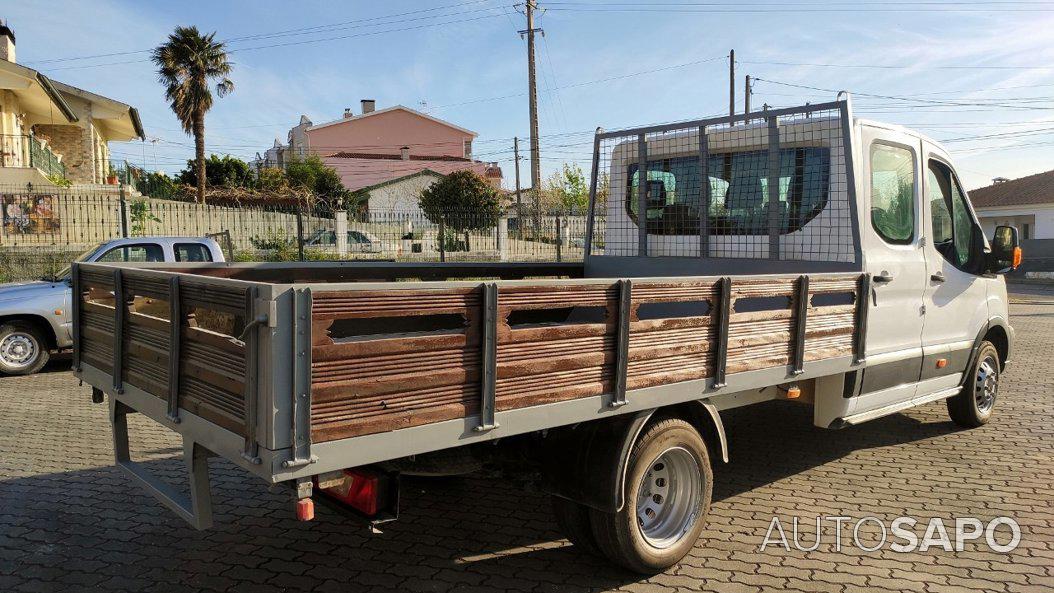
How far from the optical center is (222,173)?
48844 millimetres

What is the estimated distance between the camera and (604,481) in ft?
11.5

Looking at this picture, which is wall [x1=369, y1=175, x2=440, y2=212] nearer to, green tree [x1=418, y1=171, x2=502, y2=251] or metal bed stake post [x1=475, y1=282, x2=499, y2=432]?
green tree [x1=418, y1=171, x2=502, y2=251]

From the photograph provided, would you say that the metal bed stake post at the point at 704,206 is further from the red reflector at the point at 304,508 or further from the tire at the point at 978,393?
the red reflector at the point at 304,508

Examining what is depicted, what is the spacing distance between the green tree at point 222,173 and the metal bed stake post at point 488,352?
48.0 m

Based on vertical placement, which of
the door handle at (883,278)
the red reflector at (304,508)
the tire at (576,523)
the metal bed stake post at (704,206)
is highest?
the metal bed stake post at (704,206)

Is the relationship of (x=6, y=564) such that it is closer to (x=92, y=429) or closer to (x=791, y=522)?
(x=92, y=429)

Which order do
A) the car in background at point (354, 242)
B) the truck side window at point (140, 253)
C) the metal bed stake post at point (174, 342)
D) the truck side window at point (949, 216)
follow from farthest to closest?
the car in background at point (354, 242)
the truck side window at point (140, 253)
the truck side window at point (949, 216)
the metal bed stake post at point (174, 342)

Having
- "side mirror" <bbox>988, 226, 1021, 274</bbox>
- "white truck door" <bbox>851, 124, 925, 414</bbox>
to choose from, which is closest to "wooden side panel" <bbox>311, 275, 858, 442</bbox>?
"white truck door" <bbox>851, 124, 925, 414</bbox>

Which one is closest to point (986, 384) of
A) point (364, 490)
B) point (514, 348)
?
point (514, 348)

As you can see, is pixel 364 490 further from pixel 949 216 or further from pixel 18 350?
pixel 18 350

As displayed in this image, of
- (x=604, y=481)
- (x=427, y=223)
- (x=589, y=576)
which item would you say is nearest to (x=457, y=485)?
(x=589, y=576)

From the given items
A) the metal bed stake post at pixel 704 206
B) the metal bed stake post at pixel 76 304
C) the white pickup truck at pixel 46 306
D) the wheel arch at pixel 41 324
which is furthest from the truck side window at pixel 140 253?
the metal bed stake post at pixel 704 206

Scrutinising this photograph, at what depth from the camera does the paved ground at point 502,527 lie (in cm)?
387

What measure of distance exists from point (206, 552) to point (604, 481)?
2319 mm
